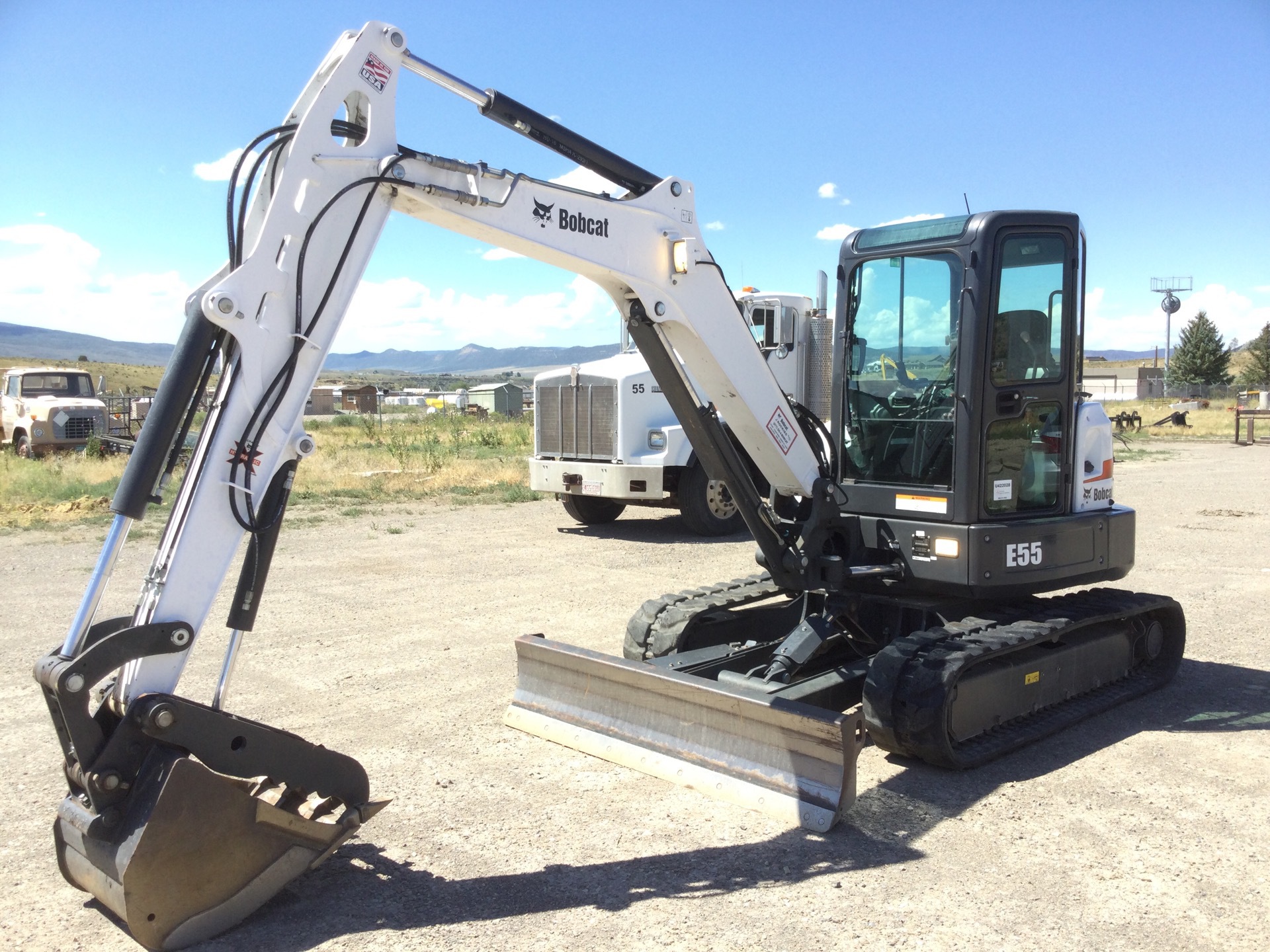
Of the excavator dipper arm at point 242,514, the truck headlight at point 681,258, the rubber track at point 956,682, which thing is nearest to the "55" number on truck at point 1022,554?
the rubber track at point 956,682

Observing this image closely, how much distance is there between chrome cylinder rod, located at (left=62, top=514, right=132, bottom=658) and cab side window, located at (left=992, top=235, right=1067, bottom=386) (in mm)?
4567

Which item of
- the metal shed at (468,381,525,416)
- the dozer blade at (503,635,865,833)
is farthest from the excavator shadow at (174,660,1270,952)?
the metal shed at (468,381,525,416)

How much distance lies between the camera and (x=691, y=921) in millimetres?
3883

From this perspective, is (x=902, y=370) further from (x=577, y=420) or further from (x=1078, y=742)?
(x=577, y=420)

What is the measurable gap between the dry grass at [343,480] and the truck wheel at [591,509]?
122 inches

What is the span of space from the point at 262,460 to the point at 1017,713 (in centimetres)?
426

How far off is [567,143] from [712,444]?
1780 mm

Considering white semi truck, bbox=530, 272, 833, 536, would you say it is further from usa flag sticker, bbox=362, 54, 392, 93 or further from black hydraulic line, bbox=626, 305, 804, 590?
usa flag sticker, bbox=362, 54, 392, 93

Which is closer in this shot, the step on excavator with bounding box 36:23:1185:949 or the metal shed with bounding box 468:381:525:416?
the step on excavator with bounding box 36:23:1185:949

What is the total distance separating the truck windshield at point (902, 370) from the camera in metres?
6.11

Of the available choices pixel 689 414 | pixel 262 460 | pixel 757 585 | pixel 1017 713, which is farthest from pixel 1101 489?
pixel 262 460

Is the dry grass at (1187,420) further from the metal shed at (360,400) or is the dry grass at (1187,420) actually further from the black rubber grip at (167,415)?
the metal shed at (360,400)

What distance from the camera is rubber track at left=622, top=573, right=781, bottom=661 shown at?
6555mm

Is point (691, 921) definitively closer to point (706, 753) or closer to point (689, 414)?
point (706, 753)
